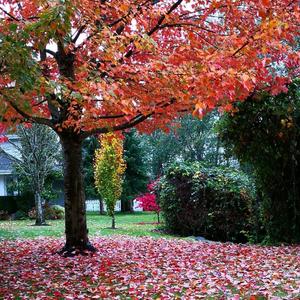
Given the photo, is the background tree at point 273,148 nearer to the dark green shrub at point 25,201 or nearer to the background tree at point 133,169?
the dark green shrub at point 25,201

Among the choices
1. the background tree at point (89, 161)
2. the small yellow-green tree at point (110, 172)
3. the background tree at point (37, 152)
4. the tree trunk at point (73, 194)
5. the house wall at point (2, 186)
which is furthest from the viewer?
the background tree at point (89, 161)

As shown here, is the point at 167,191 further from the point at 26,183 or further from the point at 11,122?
the point at 26,183

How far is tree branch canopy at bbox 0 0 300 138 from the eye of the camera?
5.08 metres

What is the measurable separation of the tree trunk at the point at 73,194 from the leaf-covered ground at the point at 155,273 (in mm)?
429

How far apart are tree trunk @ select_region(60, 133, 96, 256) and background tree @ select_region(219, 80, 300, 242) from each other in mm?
3456

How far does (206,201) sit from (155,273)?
7090mm

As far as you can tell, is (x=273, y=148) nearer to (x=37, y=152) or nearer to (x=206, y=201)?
(x=206, y=201)

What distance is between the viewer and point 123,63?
7.57 m

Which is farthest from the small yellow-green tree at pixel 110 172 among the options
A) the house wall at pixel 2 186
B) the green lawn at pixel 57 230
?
the house wall at pixel 2 186

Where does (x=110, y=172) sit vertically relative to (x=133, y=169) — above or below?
below

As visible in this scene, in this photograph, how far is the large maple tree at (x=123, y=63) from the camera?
5.12 metres

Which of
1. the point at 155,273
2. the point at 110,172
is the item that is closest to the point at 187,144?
the point at 110,172

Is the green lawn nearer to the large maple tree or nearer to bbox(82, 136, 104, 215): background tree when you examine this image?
the large maple tree

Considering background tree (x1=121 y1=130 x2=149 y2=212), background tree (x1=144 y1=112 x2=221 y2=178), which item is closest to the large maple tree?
background tree (x1=121 y1=130 x2=149 y2=212)
